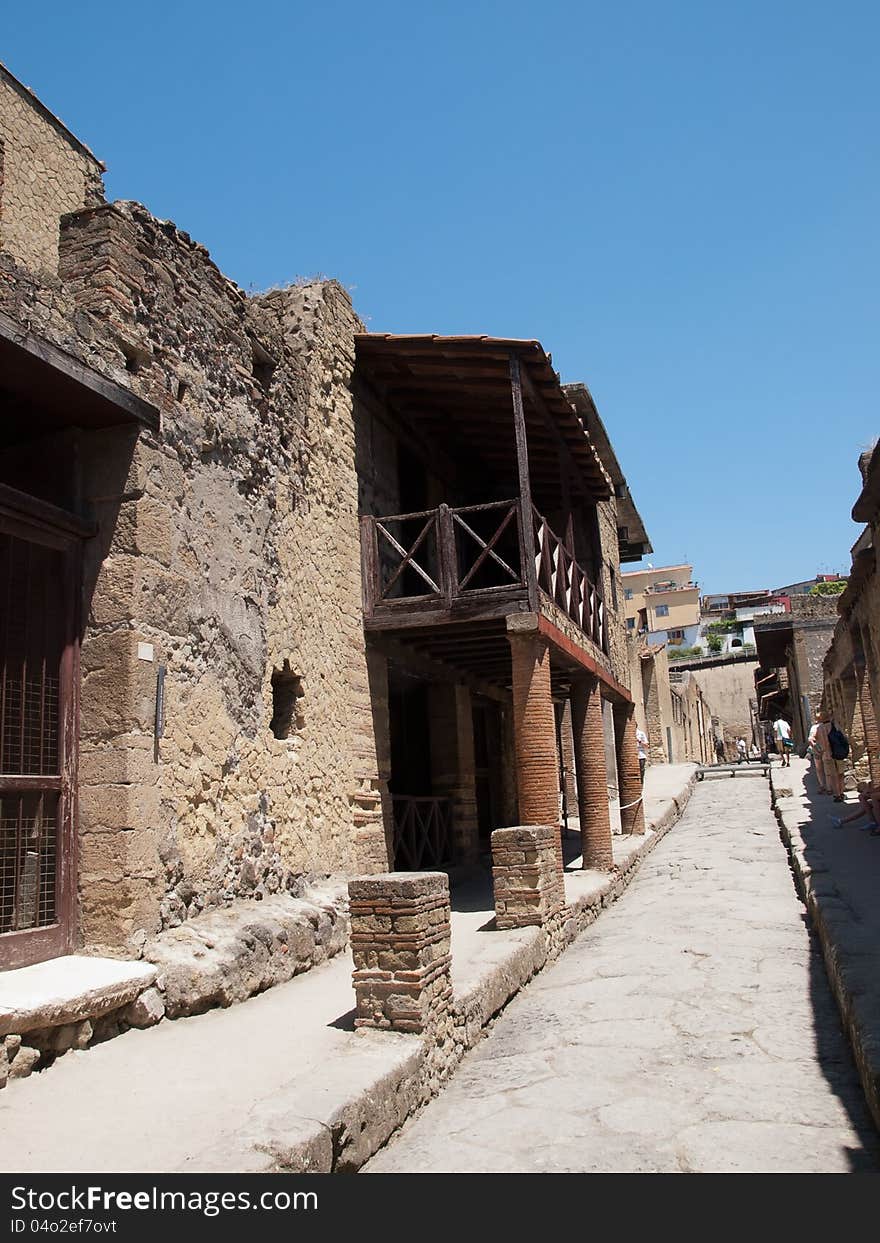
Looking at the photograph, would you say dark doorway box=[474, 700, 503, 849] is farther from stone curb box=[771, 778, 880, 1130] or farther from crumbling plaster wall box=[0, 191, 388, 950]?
stone curb box=[771, 778, 880, 1130]

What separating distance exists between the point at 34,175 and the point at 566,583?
8671mm

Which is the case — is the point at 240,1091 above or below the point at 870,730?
below

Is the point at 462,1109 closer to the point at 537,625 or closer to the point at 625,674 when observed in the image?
the point at 537,625

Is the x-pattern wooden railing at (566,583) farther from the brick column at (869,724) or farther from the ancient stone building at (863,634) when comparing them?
the brick column at (869,724)

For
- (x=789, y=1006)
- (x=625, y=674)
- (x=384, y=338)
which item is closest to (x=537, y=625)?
(x=384, y=338)

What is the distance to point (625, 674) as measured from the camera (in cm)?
2220

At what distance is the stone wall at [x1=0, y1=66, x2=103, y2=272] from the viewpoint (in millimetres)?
11852

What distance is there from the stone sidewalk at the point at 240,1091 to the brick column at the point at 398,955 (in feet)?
0.55

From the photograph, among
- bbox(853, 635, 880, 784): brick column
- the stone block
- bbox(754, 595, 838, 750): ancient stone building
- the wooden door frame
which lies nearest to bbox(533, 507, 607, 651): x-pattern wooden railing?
bbox(853, 635, 880, 784): brick column

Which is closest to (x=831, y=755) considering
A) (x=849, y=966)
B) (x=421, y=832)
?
(x=421, y=832)

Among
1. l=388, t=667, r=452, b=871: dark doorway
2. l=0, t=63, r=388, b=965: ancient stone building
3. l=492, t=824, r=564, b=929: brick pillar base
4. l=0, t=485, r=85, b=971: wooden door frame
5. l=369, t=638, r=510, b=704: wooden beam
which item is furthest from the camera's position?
l=388, t=667, r=452, b=871: dark doorway

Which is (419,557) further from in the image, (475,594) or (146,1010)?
(146,1010)

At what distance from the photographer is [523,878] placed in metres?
8.03

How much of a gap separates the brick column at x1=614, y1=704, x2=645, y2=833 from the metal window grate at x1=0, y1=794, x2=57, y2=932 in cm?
1120
